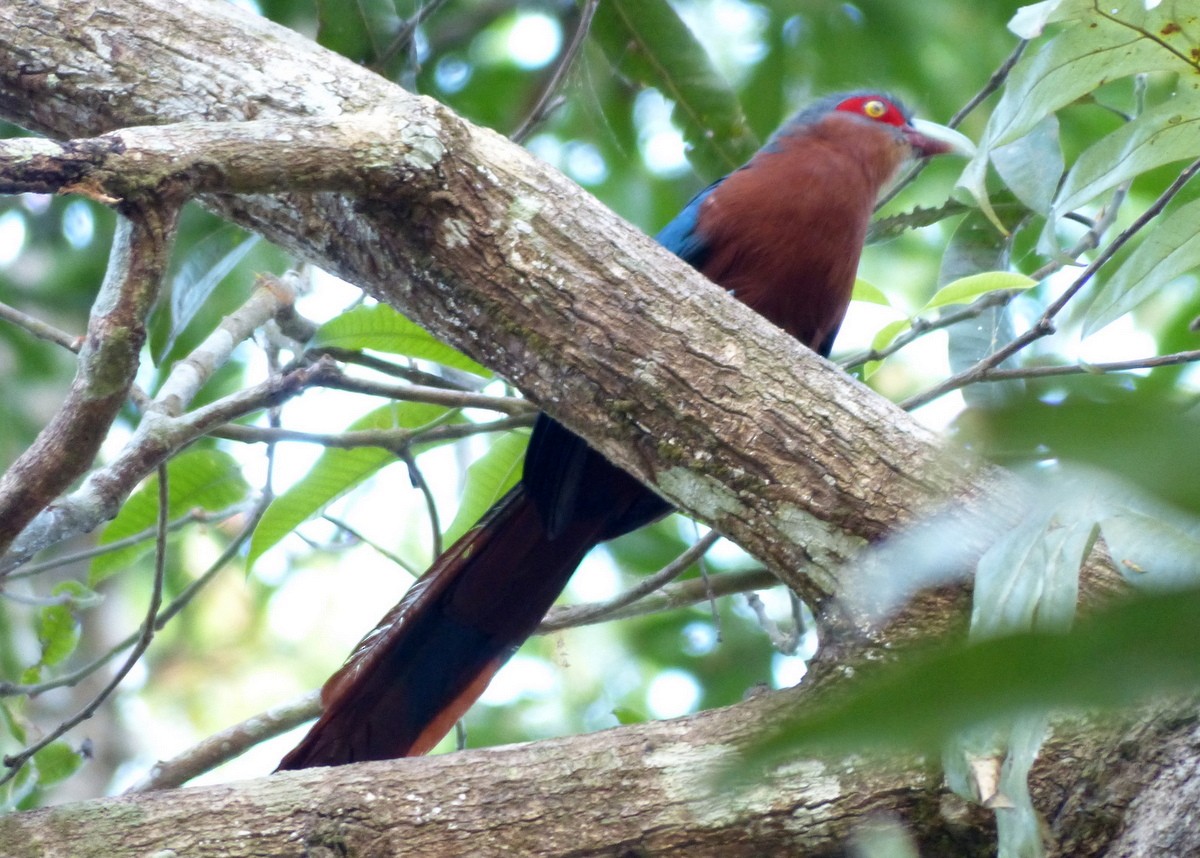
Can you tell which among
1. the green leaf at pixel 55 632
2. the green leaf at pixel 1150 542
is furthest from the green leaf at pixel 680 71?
the green leaf at pixel 1150 542

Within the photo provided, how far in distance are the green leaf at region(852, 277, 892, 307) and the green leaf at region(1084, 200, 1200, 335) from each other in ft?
3.35

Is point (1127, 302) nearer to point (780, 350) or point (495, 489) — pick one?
point (780, 350)

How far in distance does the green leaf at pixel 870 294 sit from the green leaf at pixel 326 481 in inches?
42.6

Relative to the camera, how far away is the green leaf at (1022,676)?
20.8 inches

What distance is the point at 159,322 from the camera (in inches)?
124

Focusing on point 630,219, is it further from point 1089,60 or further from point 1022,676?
point 1022,676

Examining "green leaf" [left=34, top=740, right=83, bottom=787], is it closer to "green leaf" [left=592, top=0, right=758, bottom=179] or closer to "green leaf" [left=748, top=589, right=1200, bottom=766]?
"green leaf" [left=592, top=0, right=758, bottom=179]

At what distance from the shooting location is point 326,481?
3139 mm

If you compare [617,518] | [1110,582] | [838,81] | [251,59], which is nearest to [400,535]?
[838,81]

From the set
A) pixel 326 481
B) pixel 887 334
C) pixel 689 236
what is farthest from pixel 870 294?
pixel 326 481

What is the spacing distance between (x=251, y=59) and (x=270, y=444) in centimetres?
96

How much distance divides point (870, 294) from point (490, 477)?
1105 mm

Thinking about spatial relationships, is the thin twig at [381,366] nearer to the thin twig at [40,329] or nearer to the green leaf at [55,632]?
the thin twig at [40,329]

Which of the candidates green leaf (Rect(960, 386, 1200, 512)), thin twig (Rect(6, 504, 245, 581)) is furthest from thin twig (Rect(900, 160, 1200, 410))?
thin twig (Rect(6, 504, 245, 581))
